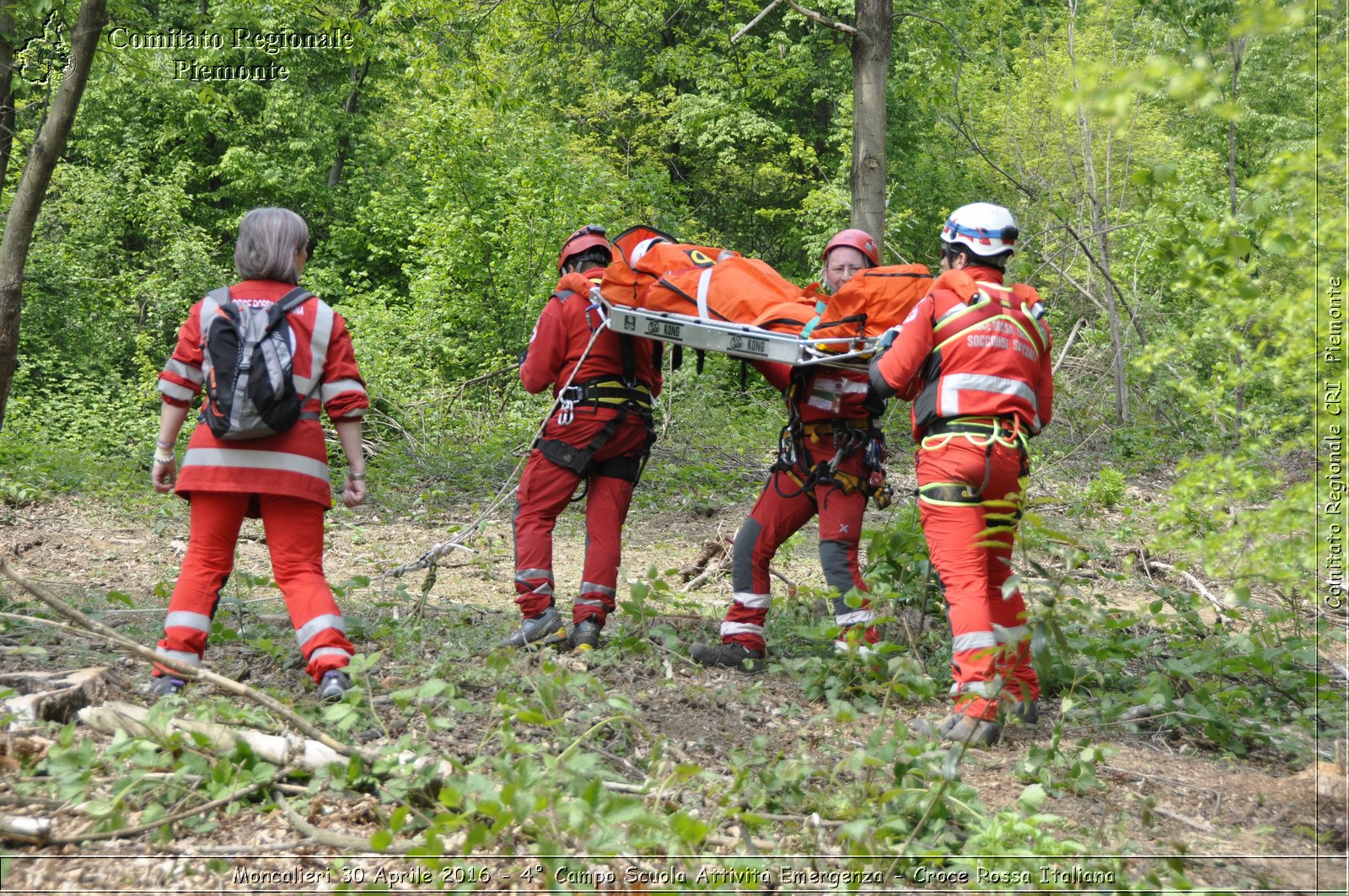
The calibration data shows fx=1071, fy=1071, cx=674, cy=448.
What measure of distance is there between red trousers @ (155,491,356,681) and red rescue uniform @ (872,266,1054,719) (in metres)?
2.40

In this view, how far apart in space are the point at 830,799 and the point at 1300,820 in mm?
1618

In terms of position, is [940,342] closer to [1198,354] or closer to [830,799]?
[830,799]

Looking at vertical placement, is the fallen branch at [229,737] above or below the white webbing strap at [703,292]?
below

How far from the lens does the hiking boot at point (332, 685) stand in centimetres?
401

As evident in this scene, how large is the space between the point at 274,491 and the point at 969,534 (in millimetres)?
2755

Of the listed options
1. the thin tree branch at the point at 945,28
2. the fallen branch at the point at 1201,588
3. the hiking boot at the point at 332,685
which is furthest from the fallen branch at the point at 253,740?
the thin tree branch at the point at 945,28

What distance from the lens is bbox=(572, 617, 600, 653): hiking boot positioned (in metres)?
5.28

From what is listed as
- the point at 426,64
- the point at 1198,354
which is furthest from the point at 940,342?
the point at 1198,354

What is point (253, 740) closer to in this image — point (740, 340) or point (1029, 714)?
point (740, 340)

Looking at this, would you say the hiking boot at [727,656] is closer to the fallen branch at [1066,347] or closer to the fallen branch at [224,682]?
the fallen branch at [224,682]

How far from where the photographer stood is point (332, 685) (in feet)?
13.2

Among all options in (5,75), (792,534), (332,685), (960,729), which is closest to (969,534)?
(960,729)

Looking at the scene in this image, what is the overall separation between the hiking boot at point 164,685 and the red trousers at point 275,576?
82mm

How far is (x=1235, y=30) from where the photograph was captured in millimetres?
2920
